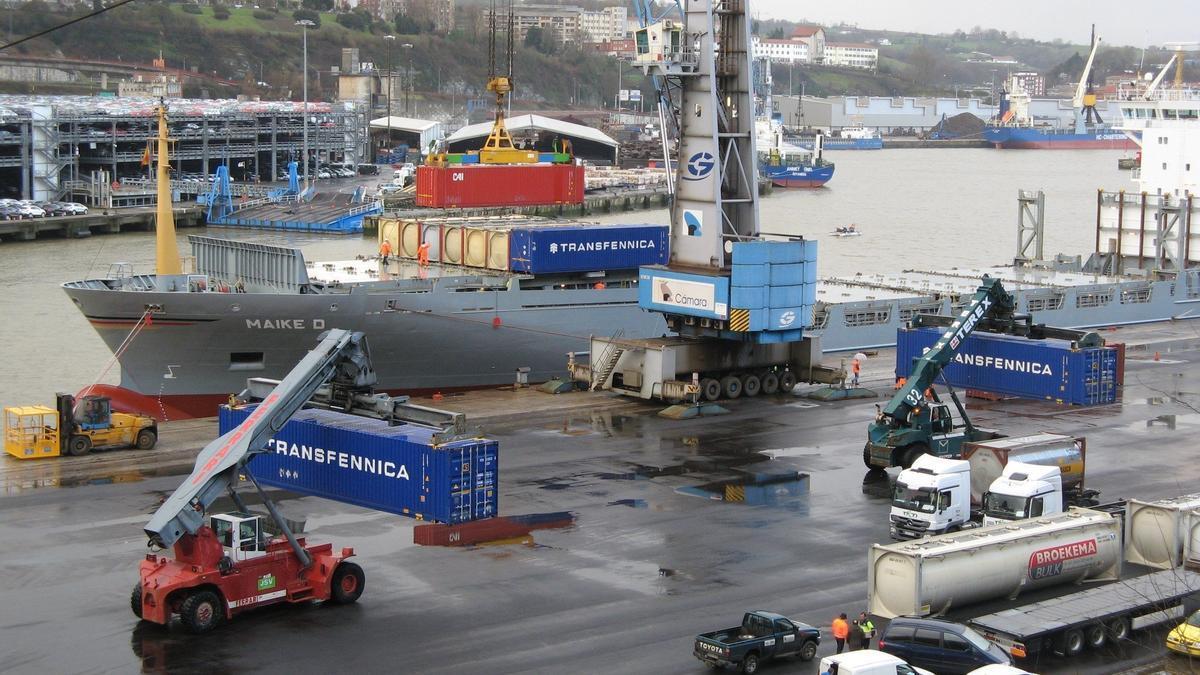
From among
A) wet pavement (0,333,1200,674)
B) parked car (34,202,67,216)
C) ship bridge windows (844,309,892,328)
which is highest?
parked car (34,202,67,216)

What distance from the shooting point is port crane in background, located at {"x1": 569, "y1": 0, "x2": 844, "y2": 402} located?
4238 centimetres

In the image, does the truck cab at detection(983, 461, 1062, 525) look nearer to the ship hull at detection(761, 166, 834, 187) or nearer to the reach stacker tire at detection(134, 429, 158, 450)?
the reach stacker tire at detection(134, 429, 158, 450)

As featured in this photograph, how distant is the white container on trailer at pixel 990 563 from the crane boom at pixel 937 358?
7462mm

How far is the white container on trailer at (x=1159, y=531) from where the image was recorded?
86.6ft

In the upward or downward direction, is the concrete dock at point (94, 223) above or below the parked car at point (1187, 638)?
above

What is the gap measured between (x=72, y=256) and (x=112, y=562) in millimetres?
64402

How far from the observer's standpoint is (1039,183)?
158000 mm

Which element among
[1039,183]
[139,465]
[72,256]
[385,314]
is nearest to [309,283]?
[385,314]

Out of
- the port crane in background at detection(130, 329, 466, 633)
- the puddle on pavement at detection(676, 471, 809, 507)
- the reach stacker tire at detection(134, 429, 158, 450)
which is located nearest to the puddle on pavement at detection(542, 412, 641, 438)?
the puddle on pavement at detection(676, 471, 809, 507)

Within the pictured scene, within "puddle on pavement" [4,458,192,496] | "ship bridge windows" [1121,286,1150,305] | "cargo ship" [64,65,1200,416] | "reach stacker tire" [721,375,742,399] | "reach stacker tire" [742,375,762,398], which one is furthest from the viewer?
"ship bridge windows" [1121,286,1150,305]

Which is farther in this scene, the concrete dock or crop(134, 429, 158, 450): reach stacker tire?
the concrete dock

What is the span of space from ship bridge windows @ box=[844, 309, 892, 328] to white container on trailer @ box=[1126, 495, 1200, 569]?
1110 inches

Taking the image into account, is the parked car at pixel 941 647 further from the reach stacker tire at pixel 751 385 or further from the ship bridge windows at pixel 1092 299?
the ship bridge windows at pixel 1092 299

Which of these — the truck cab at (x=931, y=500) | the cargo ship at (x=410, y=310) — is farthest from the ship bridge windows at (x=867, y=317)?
the truck cab at (x=931, y=500)
